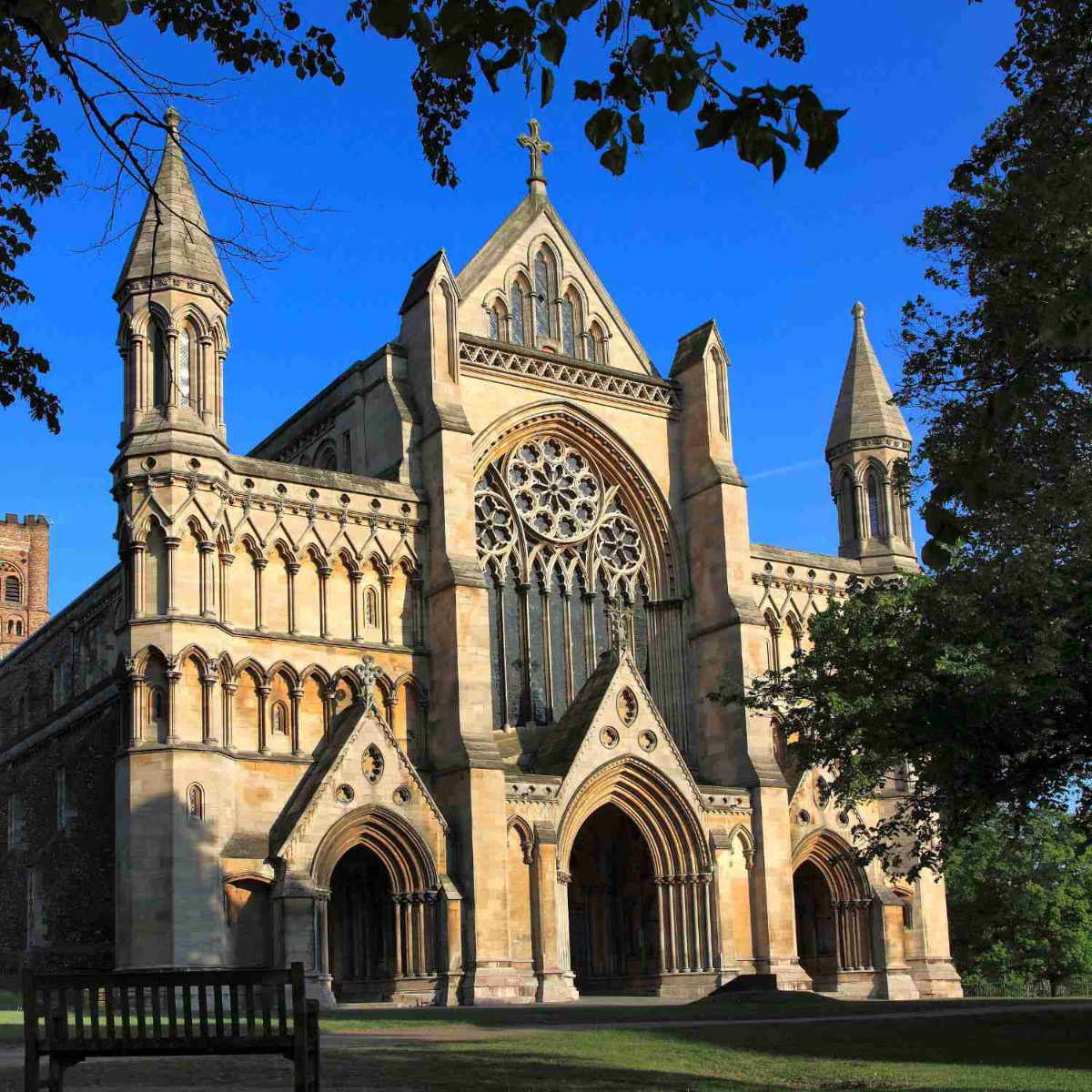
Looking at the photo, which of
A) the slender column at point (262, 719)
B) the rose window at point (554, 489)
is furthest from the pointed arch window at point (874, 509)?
the slender column at point (262, 719)

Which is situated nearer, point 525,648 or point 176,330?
point 176,330

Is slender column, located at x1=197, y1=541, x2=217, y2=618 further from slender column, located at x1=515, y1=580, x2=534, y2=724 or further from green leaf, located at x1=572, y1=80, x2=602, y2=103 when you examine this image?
green leaf, located at x1=572, y1=80, x2=602, y2=103

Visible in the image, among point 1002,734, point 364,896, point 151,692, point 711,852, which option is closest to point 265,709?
point 151,692

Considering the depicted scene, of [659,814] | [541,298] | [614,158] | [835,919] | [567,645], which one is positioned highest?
[541,298]

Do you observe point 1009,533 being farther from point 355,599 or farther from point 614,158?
point 355,599

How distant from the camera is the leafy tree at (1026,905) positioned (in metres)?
64.0

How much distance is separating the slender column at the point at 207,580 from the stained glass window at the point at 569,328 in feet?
42.2

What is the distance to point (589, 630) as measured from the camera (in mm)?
42000

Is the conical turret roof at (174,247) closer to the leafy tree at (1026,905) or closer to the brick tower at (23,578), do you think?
the leafy tree at (1026,905)

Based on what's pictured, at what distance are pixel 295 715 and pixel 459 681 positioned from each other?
3726mm

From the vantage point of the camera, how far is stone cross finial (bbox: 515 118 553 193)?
149 feet

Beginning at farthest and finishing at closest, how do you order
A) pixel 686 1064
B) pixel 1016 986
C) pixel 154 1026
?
pixel 1016 986, pixel 686 1064, pixel 154 1026

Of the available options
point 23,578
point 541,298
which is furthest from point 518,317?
point 23,578

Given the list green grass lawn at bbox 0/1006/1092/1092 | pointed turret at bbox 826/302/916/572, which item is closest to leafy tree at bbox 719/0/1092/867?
green grass lawn at bbox 0/1006/1092/1092
